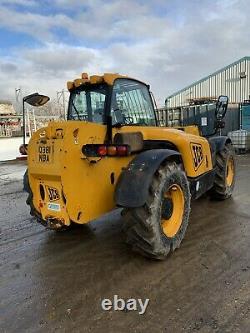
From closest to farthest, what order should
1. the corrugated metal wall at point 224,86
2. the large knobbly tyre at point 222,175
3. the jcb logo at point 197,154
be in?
the jcb logo at point 197,154 < the large knobbly tyre at point 222,175 < the corrugated metal wall at point 224,86

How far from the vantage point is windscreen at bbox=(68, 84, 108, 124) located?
4.15 metres

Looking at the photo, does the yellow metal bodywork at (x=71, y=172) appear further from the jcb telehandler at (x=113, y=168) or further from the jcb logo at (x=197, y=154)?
the jcb logo at (x=197, y=154)

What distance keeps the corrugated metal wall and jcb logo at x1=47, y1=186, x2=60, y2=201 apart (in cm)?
2077

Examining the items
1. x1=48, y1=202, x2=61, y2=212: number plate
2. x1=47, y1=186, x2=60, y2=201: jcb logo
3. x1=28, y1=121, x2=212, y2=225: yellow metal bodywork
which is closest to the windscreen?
x1=28, y1=121, x2=212, y2=225: yellow metal bodywork

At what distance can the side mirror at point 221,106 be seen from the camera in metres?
5.79

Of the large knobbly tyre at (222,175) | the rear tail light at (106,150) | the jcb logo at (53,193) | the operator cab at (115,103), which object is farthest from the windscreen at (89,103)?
the large knobbly tyre at (222,175)

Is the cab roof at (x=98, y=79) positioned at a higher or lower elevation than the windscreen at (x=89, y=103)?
higher

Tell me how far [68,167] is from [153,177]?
3.15 feet

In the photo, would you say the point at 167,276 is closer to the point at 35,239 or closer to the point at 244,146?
the point at 35,239

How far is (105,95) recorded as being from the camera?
409 centimetres

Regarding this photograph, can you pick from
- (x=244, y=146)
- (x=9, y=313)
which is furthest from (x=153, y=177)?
(x=244, y=146)

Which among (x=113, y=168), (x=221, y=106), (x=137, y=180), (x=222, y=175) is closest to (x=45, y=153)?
(x=113, y=168)

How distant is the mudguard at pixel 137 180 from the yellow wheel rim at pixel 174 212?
525 millimetres

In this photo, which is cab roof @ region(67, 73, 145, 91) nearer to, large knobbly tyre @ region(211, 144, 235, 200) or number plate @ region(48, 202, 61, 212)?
number plate @ region(48, 202, 61, 212)
